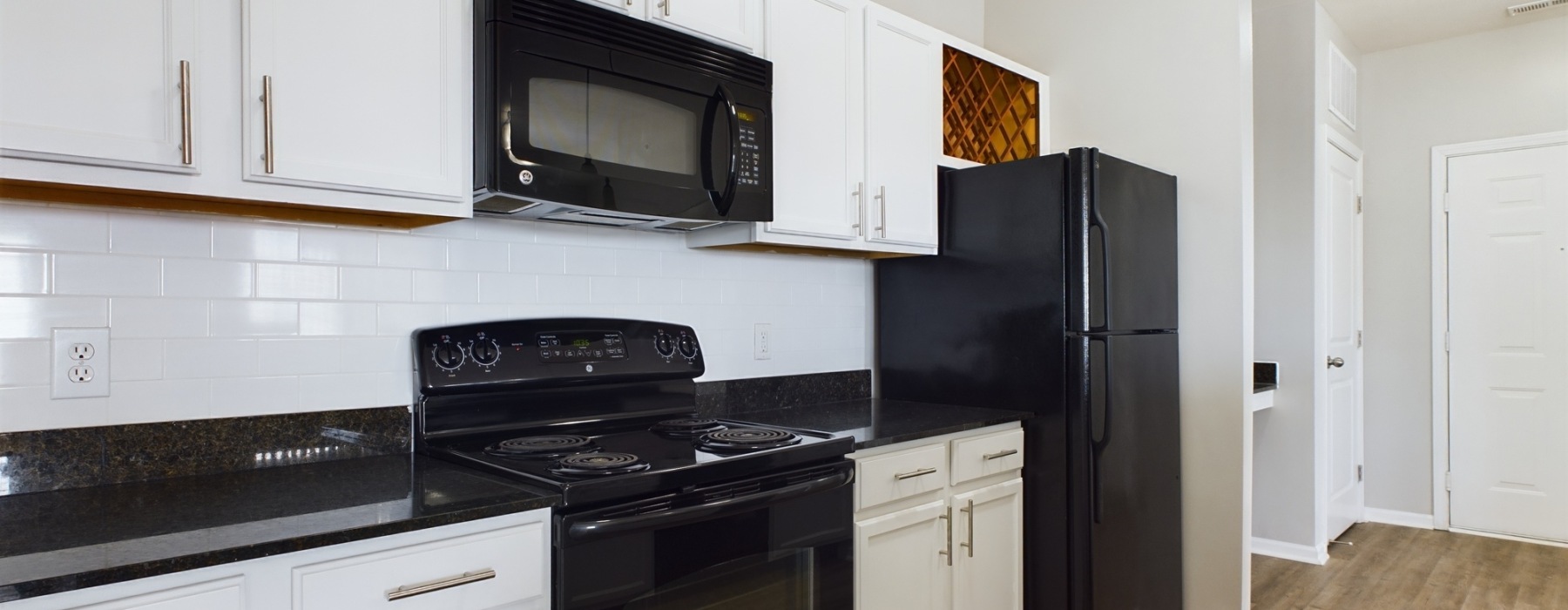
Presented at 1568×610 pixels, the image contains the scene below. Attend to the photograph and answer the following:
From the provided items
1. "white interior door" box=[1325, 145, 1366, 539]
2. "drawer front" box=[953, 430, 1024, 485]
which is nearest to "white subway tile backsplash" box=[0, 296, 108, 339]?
"drawer front" box=[953, 430, 1024, 485]

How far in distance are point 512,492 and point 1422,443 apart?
4989mm

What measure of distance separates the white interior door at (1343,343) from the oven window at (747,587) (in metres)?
3.42

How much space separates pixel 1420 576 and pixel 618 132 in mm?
4005

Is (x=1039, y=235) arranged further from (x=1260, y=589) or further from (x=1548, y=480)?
(x=1548, y=480)

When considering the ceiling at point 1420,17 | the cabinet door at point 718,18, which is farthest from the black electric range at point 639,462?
the ceiling at point 1420,17

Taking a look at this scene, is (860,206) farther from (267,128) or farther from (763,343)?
(267,128)

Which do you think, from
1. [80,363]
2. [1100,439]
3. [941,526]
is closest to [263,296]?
[80,363]

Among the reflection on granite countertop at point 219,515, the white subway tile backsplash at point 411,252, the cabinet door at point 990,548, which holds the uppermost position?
the white subway tile backsplash at point 411,252

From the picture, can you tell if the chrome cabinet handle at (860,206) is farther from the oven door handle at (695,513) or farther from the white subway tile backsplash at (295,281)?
the white subway tile backsplash at (295,281)

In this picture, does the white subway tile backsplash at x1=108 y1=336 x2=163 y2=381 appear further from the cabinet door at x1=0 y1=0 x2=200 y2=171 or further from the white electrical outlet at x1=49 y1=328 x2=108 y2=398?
the cabinet door at x1=0 y1=0 x2=200 y2=171

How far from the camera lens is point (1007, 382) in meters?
2.61

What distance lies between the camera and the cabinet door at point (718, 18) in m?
1.98

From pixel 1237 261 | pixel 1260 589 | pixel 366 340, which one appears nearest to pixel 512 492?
pixel 366 340

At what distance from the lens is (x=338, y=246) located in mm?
1753
